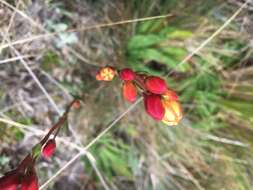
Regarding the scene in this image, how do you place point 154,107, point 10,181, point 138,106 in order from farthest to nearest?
1. point 138,106
2. point 154,107
3. point 10,181

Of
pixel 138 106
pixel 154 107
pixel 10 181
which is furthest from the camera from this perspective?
pixel 138 106

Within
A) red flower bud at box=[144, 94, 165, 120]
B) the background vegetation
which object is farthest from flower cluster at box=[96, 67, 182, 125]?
the background vegetation

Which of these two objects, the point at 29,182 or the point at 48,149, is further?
the point at 48,149

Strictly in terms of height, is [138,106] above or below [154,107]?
below

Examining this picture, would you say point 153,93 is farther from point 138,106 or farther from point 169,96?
point 138,106

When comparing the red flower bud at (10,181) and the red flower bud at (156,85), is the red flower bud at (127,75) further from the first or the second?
the red flower bud at (10,181)

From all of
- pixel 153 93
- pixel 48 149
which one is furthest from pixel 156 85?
pixel 48 149
